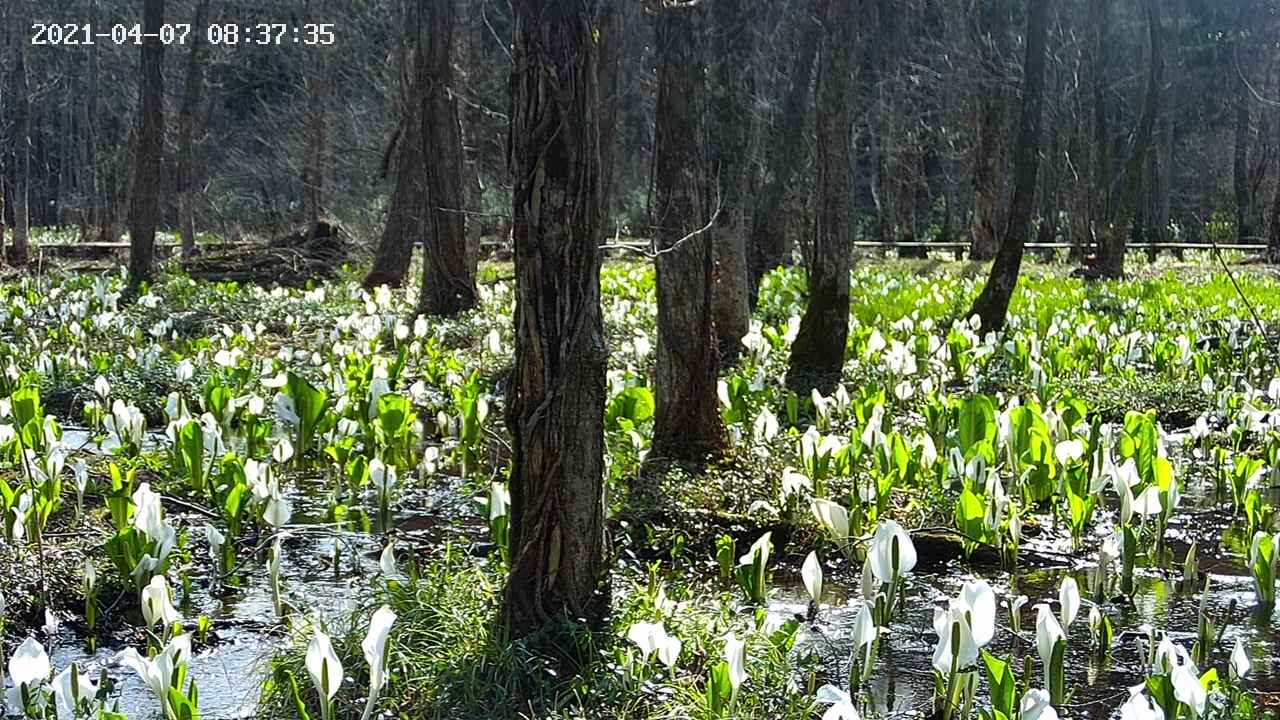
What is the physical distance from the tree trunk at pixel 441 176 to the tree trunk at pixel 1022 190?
4.82 metres

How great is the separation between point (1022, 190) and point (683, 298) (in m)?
5.79

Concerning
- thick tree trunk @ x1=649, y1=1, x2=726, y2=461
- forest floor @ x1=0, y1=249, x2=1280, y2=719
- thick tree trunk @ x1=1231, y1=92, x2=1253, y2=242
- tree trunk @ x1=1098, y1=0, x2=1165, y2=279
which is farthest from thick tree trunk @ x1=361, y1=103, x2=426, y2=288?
thick tree trunk @ x1=1231, y1=92, x2=1253, y2=242

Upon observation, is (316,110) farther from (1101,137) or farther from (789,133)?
(1101,137)

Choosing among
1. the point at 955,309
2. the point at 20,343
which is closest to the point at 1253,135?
the point at 955,309

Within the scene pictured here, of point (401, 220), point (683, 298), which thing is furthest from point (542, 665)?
point (401, 220)

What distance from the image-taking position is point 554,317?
366 centimetres

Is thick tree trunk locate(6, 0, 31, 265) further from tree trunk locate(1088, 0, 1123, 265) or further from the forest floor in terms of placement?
tree trunk locate(1088, 0, 1123, 265)

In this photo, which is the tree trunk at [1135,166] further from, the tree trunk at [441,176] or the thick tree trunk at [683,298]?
the thick tree trunk at [683,298]

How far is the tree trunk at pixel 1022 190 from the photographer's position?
1087 centimetres

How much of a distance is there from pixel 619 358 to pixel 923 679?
567cm

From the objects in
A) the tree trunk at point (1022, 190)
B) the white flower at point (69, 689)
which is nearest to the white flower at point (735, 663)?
the white flower at point (69, 689)

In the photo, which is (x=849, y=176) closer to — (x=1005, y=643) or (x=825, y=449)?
(x=825, y=449)

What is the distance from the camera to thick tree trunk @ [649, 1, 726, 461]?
19.9 feet

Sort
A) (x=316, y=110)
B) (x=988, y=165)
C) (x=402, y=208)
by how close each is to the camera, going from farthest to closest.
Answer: (x=316, y=110), (x=988, y=165), (x=402, y=208)
